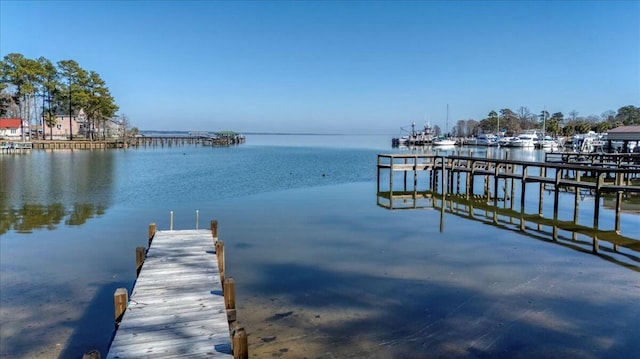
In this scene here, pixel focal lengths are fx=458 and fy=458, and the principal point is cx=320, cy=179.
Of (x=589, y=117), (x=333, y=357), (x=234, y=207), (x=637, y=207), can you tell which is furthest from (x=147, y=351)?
(x=589, y=117)

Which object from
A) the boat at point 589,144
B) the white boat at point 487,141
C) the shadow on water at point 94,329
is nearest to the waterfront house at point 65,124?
the boat at point 589,144

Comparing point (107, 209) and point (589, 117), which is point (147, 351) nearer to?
point (107, 209)

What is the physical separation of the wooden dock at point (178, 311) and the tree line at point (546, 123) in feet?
393

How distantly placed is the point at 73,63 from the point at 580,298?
8275 centimetres

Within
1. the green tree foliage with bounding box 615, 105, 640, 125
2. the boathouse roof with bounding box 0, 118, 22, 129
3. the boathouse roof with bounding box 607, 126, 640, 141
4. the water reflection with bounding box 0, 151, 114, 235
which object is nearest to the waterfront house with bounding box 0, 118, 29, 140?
the boathouse roof with bounding box 0, 118, 22, 129

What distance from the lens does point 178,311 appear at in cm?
661

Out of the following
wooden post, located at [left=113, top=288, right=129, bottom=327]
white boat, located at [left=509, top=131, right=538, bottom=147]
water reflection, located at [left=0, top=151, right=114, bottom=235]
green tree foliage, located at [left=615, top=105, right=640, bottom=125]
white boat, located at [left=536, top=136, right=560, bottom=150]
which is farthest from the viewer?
green tree foliage, located at [left=615, top=105, right=640, bottom=125]

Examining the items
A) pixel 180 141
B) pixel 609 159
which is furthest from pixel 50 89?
pixel 609 159

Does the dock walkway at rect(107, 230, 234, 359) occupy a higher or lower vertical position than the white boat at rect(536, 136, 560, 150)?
lower

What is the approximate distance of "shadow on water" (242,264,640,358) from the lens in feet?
24.2

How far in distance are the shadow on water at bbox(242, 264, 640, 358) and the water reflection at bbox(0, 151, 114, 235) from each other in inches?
459

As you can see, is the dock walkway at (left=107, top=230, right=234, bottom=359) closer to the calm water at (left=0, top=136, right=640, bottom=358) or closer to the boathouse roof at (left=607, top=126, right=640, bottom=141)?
the calm water at (left=0, top=136, right=640, bottom=358)

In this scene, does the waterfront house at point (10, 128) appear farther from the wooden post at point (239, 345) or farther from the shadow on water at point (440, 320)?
the wooden post at point (239, 345)

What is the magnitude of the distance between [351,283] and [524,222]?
10547mm
